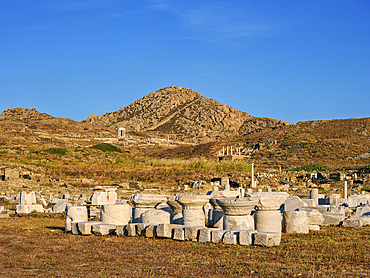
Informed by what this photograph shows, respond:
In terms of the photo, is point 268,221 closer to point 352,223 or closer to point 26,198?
point 352,223

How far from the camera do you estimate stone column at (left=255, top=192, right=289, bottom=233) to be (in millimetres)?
10680

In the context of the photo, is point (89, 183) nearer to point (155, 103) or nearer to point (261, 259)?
point (261, 259)

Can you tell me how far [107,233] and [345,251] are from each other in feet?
21.0

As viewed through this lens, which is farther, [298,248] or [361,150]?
[361,150]

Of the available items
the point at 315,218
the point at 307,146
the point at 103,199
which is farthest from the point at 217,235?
the point at 307,146

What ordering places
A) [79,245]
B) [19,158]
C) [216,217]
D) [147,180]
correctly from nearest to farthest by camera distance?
[79,245], [216,217], [147,180], [19,158]

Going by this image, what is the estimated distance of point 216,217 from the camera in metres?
12.4

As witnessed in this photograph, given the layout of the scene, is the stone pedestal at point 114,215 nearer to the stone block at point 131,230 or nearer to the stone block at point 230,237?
the stone block at point 131,230

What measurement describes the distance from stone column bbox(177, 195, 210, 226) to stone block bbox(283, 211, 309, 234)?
101 inches

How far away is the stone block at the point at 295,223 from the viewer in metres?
11.8

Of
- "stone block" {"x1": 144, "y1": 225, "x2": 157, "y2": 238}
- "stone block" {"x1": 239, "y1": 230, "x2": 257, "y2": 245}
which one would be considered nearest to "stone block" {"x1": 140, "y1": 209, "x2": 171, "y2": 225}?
"stone block" {"x1": 144, "y1": 225, "x2": 157, "y2": 238}

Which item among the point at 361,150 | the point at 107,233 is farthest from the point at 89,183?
the point at 361,150

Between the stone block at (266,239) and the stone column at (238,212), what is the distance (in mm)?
1154

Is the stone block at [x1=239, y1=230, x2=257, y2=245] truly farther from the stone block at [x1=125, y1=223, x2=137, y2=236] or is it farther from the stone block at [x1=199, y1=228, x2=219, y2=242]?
the stone block at [x1=125, y1=223, x2=137, y2=236]
